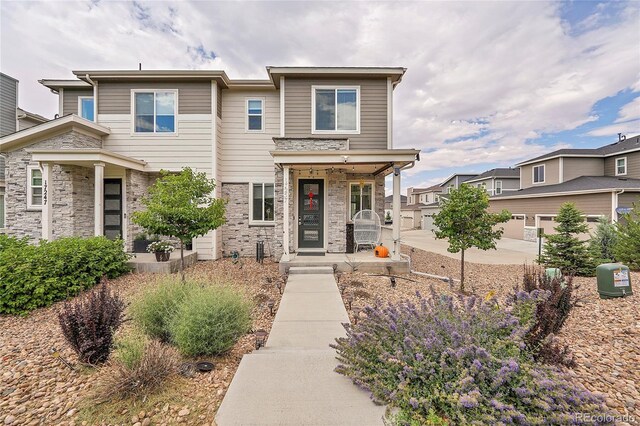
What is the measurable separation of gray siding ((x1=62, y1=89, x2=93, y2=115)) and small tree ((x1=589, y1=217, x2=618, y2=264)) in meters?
17.5

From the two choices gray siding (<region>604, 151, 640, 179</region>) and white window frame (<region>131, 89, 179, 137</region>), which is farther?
gray siding (<region>604, 151, 640, 179</region>)

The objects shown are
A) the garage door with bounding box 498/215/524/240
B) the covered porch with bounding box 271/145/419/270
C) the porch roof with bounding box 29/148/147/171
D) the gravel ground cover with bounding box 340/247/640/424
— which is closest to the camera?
the gravel ground cover with bounding box 340/247/640/424

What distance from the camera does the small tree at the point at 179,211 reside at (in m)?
5.46

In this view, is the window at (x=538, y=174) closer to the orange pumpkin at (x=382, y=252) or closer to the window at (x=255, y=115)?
the orange pumpkin at (x=382, y=252)

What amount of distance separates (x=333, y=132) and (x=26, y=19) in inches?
422

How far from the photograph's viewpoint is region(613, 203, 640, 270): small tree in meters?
7.15

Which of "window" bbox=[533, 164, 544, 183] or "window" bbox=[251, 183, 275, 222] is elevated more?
"window" bbox=[533, 164, 544, 183]

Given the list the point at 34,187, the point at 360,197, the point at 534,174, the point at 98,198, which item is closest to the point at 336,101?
the point at 360,197

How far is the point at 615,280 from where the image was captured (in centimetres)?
476

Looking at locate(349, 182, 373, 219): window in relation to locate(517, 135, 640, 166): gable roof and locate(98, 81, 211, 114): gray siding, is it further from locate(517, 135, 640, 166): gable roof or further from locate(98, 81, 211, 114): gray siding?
locate(517, 135, 640, 166): gable roof

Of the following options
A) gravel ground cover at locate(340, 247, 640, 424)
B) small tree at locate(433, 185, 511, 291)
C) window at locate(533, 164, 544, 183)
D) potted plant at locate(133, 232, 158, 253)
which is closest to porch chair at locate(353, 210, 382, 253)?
gravel ground cover at locate(340, 247, 640, 424)

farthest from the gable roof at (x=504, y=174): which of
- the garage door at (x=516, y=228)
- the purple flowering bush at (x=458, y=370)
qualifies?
the purple flowering bush at (x=458, y=370)

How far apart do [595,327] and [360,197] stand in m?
6.25

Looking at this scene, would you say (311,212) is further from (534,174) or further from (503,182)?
(503,182)
